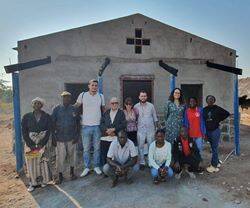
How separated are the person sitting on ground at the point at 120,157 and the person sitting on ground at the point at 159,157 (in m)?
0.34

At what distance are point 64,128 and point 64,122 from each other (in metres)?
0.12

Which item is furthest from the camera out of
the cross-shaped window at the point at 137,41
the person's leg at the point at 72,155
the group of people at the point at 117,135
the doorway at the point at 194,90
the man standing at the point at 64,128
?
the doorway at the point at 194,90

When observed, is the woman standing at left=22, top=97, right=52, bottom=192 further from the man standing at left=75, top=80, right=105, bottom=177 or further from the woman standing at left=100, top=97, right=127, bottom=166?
the woman standing at left=100, top=97, right=127, bottom=166

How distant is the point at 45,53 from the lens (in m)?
8.48

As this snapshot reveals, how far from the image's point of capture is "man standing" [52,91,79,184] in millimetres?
5633

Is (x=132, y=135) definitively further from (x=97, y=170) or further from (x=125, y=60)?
(x=125, y=60)

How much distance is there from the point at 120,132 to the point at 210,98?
7.10ft

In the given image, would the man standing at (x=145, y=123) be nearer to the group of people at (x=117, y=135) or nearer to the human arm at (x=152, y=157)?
the group of people at (x=117, y=135)

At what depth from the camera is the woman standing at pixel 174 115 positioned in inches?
233

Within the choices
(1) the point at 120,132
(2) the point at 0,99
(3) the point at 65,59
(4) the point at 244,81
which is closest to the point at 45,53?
(3) the point at 65,59

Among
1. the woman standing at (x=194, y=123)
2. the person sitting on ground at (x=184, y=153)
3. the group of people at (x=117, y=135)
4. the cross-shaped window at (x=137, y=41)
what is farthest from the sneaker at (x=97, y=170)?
the cross-shaped window at (x=137, y=41)

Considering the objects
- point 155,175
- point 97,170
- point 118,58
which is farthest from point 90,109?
point 118,58

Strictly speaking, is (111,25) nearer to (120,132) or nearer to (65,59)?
(65,59)

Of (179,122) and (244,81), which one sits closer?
(179,122)
